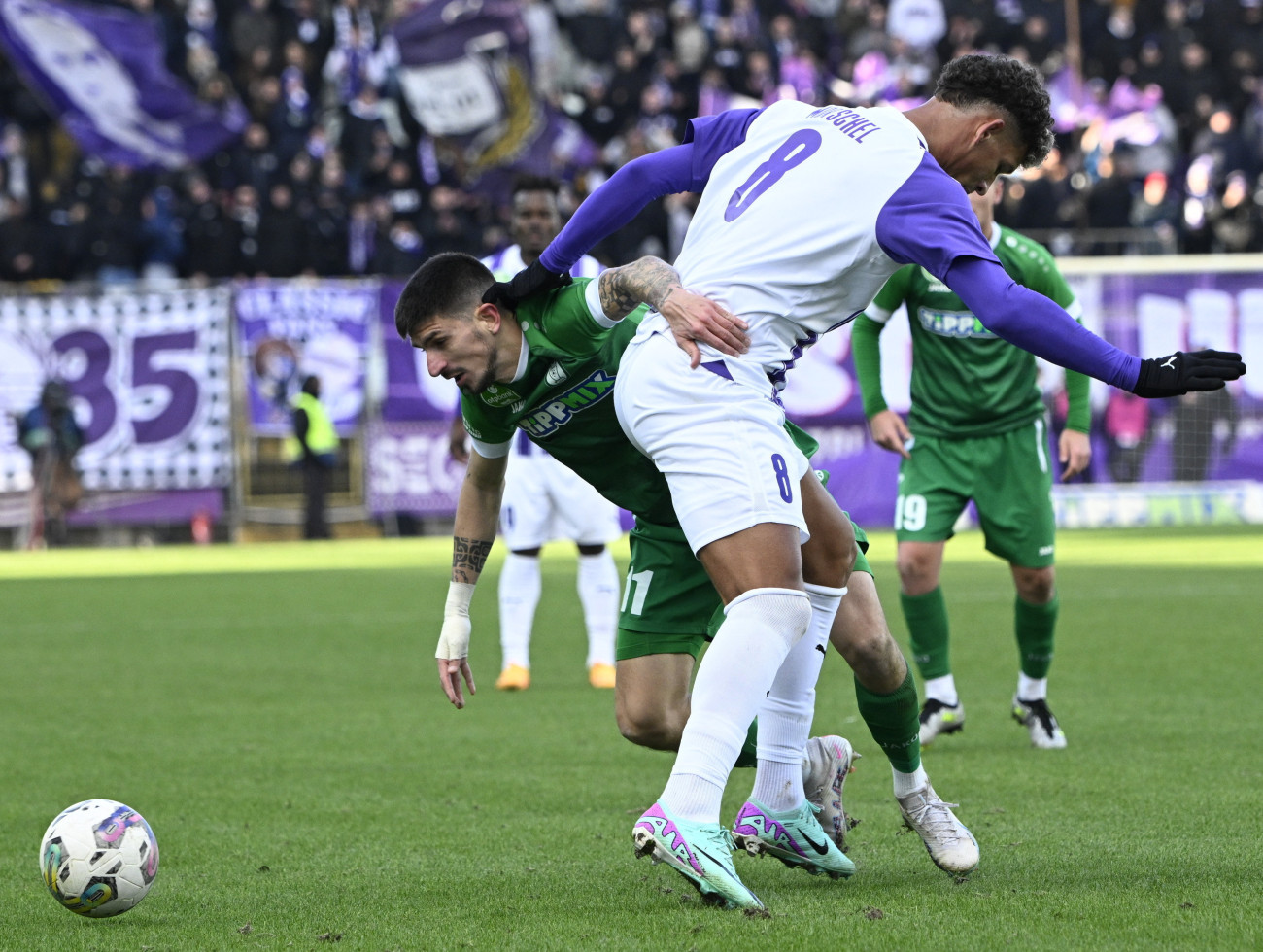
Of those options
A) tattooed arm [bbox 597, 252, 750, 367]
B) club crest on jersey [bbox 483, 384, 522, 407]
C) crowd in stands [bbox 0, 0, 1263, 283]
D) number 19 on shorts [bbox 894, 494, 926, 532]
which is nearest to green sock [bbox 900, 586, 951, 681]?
number 19 on shorts [bbox 894, 494, 926, 532]

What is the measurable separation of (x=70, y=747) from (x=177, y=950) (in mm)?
3850

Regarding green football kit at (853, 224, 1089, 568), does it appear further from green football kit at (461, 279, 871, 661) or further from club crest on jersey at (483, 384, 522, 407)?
club crest on jersey at (483, 384, 522, 407)

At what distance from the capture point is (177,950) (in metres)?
3.69

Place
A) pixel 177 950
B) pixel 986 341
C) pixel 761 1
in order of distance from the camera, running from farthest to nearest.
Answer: pixel 761 1, pixel 986 341, pixel 177 950

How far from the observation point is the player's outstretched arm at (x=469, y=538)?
184 inches

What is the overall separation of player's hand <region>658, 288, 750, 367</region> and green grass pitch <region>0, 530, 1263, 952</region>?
1.28m

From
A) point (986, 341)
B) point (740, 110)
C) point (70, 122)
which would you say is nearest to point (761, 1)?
point (70, 122)

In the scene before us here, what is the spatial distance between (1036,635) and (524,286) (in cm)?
373

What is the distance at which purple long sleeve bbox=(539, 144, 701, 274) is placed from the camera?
13.7ft

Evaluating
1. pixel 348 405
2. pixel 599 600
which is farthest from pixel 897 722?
pixel 348 405

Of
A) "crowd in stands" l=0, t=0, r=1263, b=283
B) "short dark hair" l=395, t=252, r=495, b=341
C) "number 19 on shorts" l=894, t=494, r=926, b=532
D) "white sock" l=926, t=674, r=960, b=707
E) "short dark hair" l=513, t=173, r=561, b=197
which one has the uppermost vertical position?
"crowd in stands" l=0, t=0, r=1263, b=283

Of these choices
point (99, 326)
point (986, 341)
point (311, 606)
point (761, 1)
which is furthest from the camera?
point (761, 1)

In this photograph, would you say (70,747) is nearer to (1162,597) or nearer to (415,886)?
(415,886)

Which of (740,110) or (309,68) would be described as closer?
(740,110)
